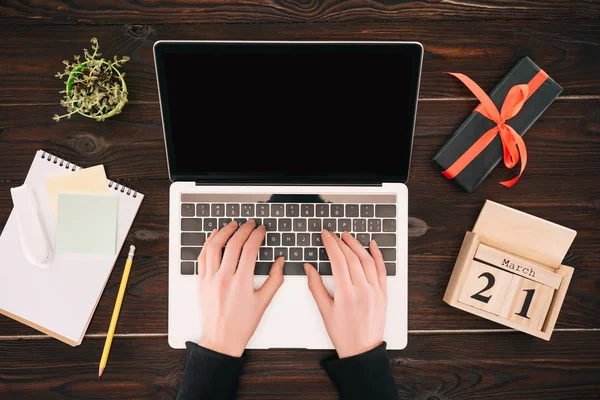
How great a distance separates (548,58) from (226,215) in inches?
26.3

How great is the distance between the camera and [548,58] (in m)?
0.87

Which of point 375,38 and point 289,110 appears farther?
point 375,38

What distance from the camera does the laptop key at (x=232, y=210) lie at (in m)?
0.82

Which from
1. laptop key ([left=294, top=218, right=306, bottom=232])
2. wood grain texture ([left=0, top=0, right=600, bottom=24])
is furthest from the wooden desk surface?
laptop key ([left=294, top=218, right=306, bottom=232])

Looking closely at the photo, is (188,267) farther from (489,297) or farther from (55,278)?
(489,297)

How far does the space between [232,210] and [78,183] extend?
0.30 metres

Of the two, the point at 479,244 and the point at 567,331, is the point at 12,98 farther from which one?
the point at 567,331

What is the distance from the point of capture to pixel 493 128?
0.84 metres

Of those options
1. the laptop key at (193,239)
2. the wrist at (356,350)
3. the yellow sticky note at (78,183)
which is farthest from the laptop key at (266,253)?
the yellow sticky note at (78,183)

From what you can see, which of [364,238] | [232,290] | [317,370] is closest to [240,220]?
[232,290]

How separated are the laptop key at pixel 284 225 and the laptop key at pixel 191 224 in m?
0.14

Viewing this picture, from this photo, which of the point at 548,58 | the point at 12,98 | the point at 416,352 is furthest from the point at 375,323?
the point at 12,98

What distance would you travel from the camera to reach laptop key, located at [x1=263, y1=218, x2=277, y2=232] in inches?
32.3

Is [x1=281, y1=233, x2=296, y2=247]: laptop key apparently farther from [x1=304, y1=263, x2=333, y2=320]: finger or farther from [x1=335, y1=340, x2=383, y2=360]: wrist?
[x1=335, y1=340, x2=383, y2=360]: wrist
